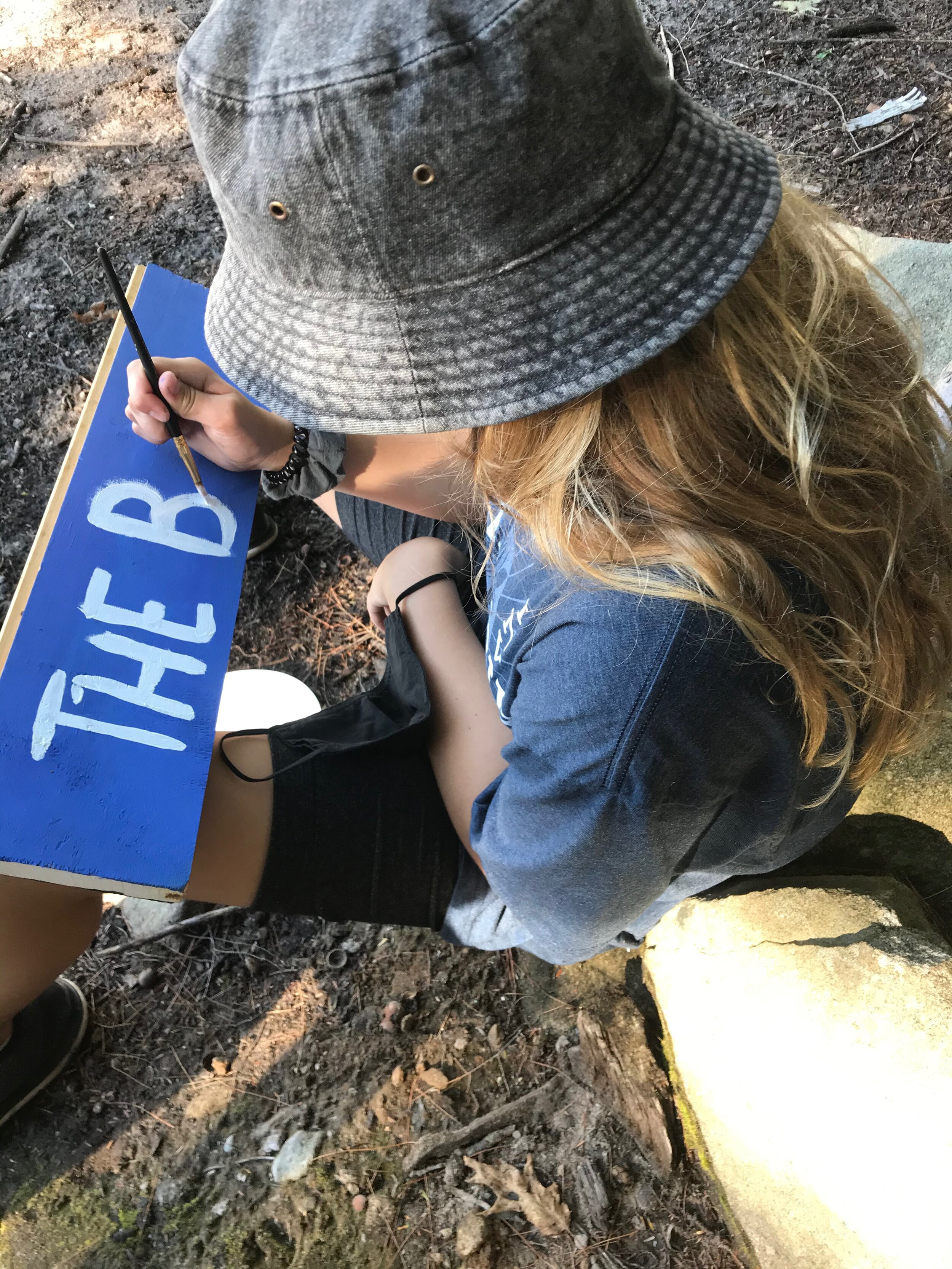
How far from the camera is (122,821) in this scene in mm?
1204

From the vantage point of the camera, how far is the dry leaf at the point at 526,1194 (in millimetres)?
1515

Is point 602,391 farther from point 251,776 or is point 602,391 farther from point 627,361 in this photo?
point 251,776

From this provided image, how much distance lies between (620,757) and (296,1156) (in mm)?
1270

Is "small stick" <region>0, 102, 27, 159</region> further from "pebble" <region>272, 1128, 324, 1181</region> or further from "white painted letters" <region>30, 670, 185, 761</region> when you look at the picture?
"pebble" <region>272, 1128, 324, 1181</region>

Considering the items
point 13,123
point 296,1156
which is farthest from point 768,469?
point 13,123

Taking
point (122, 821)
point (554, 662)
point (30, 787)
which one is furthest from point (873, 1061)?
point (30, 787)

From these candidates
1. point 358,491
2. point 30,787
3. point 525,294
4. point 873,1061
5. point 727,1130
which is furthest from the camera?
point 358,491

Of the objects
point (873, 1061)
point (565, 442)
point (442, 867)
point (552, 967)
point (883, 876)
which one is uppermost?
point (565, 442)

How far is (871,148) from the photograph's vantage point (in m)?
2.74

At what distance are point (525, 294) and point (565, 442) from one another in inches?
6.2

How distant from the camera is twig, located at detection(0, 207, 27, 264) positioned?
9.27ft

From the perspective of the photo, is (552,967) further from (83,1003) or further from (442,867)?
(83,1003)

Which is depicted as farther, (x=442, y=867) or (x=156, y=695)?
(x=442, y=867)

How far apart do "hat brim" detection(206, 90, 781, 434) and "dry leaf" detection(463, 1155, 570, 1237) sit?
1439 mm
